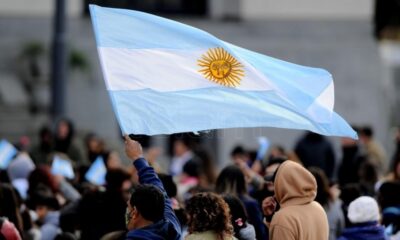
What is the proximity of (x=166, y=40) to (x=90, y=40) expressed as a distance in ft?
53.2

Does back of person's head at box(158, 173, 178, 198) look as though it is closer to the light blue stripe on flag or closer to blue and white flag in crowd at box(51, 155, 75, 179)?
the light blue stripe on flag

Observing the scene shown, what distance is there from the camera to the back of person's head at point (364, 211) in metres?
10.7

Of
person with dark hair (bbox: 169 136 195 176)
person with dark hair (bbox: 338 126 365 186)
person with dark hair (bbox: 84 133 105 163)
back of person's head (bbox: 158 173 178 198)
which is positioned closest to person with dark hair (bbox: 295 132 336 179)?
person with dark hair (bbox: 338 126 365 186)

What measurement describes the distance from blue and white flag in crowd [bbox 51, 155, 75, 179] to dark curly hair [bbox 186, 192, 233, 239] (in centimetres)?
546

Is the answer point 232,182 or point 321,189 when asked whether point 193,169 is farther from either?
point 232,182

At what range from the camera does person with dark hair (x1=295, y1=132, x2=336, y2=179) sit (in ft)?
61.1

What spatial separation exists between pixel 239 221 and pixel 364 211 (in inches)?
56.5

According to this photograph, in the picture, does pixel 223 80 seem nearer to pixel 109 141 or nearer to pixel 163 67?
pixel 163 67

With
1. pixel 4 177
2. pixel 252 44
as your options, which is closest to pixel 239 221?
pixel 4 177

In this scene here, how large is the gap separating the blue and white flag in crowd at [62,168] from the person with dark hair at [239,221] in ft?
15.1

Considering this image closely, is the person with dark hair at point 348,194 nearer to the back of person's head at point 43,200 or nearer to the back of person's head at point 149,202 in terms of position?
the back of person's head at point 43,200

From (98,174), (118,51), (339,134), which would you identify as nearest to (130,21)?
(118,51)

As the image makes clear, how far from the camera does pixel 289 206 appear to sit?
8906mm

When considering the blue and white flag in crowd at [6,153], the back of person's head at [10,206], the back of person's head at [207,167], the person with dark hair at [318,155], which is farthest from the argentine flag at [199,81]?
the person with dark hair at [318,155]
